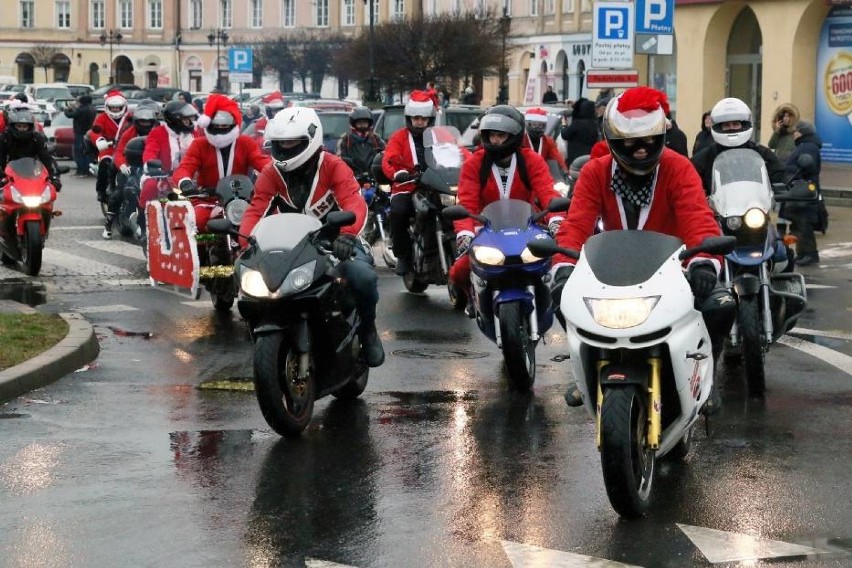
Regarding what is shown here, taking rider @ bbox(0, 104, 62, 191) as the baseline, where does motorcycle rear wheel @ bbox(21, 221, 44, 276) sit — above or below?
below

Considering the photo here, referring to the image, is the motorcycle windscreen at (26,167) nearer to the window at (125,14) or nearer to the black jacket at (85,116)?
the black jacket at (85,116)

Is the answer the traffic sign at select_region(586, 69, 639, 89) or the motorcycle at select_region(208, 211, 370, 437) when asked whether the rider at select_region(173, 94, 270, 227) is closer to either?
the motorcycle at select_region(208, 211, 370, 437)

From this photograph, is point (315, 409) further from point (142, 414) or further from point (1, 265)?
point (1, 265)

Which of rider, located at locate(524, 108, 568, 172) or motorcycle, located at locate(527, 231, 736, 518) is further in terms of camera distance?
rider, located at locate(524, 108, 568, 172)

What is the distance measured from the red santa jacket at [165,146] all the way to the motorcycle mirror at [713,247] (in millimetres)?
10347

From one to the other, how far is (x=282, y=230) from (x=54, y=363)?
2486mm

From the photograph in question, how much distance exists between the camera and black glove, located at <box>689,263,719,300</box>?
717 centimetres

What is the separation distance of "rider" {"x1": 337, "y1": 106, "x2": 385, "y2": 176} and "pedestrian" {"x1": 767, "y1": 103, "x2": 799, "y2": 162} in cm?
439

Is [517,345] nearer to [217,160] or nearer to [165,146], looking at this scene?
[217,160]

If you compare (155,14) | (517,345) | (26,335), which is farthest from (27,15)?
(517,345)

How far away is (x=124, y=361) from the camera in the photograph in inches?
457

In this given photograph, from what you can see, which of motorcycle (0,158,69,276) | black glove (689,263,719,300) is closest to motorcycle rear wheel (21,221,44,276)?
motorcycle (0,158,69,276)

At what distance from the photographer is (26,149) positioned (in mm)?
17766

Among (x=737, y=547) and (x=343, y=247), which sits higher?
(x=343, y=247)
